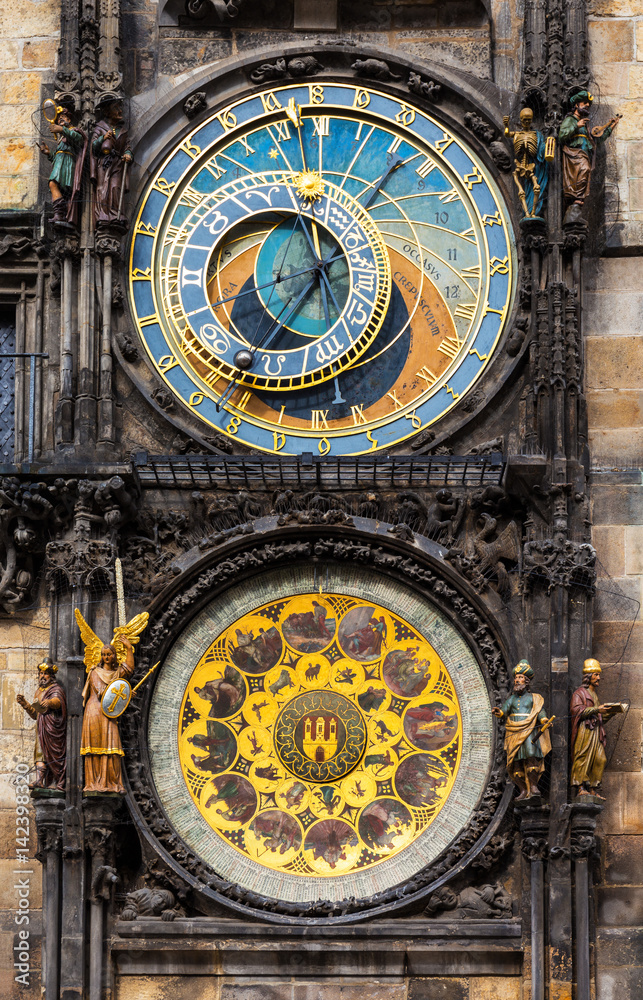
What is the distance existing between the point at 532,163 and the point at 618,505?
238 centimetres

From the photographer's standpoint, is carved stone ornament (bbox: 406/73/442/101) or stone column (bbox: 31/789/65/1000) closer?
stone column (bbox: 31/789/65/1000)

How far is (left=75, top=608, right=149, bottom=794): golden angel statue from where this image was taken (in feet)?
44.0

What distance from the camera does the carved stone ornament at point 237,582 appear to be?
1346 cm

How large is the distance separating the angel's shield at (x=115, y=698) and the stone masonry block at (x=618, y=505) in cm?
331

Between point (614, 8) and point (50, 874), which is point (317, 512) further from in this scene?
point (614, 8)

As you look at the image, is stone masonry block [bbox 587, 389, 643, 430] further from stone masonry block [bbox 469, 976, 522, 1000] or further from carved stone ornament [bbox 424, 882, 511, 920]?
stone masonry block [bbox 469, 976, 522, 1000]

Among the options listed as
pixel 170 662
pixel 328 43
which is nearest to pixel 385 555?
pixel 170 662

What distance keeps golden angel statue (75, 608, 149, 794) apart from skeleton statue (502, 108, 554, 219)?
12.5 ft

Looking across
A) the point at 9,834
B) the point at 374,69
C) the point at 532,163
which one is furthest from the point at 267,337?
the point at 9,834

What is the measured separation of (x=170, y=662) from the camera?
13984 mm

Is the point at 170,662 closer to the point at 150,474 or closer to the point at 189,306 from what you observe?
the point at 150,474

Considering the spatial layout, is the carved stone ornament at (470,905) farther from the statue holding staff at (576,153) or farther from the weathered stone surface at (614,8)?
the weathered stone surface at (614,8)

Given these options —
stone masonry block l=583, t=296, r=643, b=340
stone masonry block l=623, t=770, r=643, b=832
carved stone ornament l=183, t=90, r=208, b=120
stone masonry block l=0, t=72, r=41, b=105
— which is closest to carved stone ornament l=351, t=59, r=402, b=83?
carved stone ornament l=183, t=90, r=208, b=120

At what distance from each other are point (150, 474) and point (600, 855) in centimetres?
380
